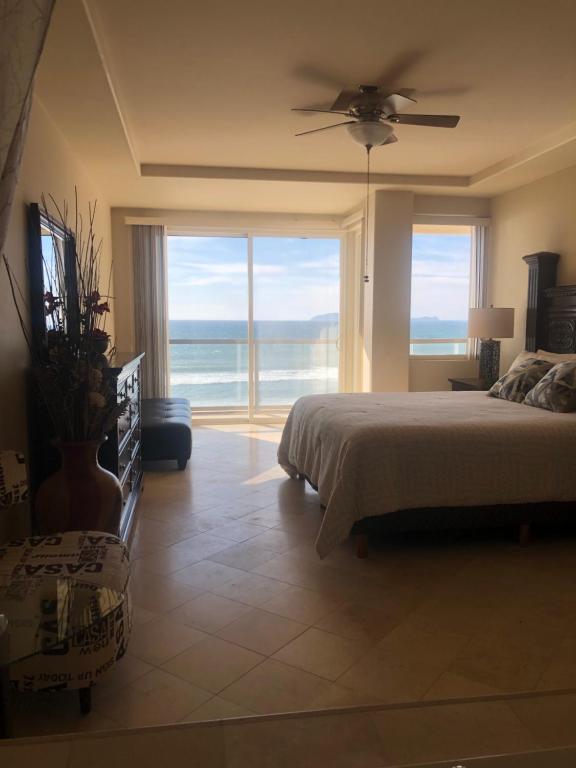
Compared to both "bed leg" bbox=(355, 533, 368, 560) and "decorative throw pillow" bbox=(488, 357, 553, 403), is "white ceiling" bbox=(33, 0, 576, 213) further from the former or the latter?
"bed leg" bbox=(355, 533, 368, 560)

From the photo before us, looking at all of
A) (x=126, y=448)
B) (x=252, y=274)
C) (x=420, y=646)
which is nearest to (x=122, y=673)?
(x=420, y=646)

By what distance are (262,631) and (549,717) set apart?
3.75 feet

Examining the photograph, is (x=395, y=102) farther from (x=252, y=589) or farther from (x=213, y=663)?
(x=213, y=663)

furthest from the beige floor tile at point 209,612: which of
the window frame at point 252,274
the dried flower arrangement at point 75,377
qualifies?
the window frame at point 252,274

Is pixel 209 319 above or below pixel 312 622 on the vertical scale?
above

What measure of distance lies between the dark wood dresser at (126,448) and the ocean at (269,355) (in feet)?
10.0

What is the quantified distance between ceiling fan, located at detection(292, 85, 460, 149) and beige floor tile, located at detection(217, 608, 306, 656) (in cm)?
267

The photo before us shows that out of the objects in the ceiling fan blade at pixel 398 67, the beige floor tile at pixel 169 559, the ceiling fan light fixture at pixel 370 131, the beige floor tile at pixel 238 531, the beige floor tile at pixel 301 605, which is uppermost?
the ceiling fan blade at pixel 398 67

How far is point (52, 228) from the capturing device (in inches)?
130

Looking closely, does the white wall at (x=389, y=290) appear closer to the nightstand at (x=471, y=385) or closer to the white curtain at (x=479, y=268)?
the nightstand at (x=471, y=385)

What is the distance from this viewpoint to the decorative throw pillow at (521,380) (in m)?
4.06

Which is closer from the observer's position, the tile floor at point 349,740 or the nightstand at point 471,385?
the tile floor at point 349,740

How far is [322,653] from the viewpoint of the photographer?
2.17m

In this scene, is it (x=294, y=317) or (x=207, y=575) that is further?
(x=294, y=317)
